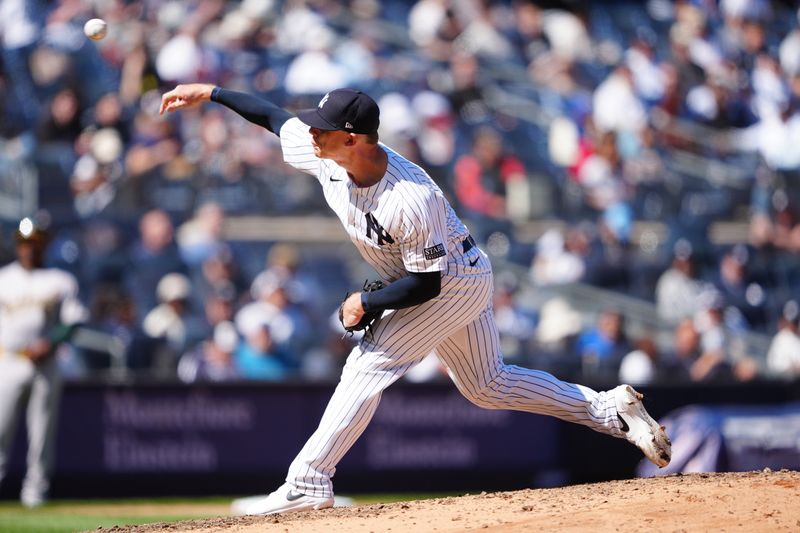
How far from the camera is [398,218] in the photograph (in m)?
5.41

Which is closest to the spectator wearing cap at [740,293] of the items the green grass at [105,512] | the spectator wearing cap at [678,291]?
the spectator wearing cap at [678,291]

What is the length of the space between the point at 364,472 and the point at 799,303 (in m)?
5.38

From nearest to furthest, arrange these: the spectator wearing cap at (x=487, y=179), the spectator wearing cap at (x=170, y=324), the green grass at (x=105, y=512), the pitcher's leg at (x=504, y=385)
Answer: the pitcher's leg at (x=504, y=385)
the green grass at (x=105, y=512)
the spectator wearing cap at (x=170, y=324)
the spectator wearing cap at (x=487, y=179)

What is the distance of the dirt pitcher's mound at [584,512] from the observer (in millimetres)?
5324

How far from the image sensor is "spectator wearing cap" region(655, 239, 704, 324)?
43.2 ft

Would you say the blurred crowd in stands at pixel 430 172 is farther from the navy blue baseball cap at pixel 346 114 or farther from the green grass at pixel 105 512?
the navy blue baseball cap at pixel 346 114

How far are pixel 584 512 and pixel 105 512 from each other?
18.7 feet

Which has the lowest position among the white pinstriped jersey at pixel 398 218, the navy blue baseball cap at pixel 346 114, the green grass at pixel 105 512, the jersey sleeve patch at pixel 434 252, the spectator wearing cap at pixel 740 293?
the green grass at pixel 105 512

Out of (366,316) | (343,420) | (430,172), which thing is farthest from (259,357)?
(366,316)

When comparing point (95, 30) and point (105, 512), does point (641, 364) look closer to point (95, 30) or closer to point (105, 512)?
point (105, 512)

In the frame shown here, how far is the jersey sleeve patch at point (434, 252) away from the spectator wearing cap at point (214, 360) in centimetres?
604

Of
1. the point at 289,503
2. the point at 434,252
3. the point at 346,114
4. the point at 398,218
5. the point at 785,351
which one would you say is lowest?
the point at 289,503

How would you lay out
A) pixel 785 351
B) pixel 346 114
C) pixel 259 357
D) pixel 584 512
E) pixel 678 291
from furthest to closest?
pixel 678 291, pixel 785 351, pixel 259 357, pixel 584 512, pixel 346 114

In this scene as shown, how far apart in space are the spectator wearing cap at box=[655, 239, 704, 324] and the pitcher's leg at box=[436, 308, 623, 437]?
7148 mm
